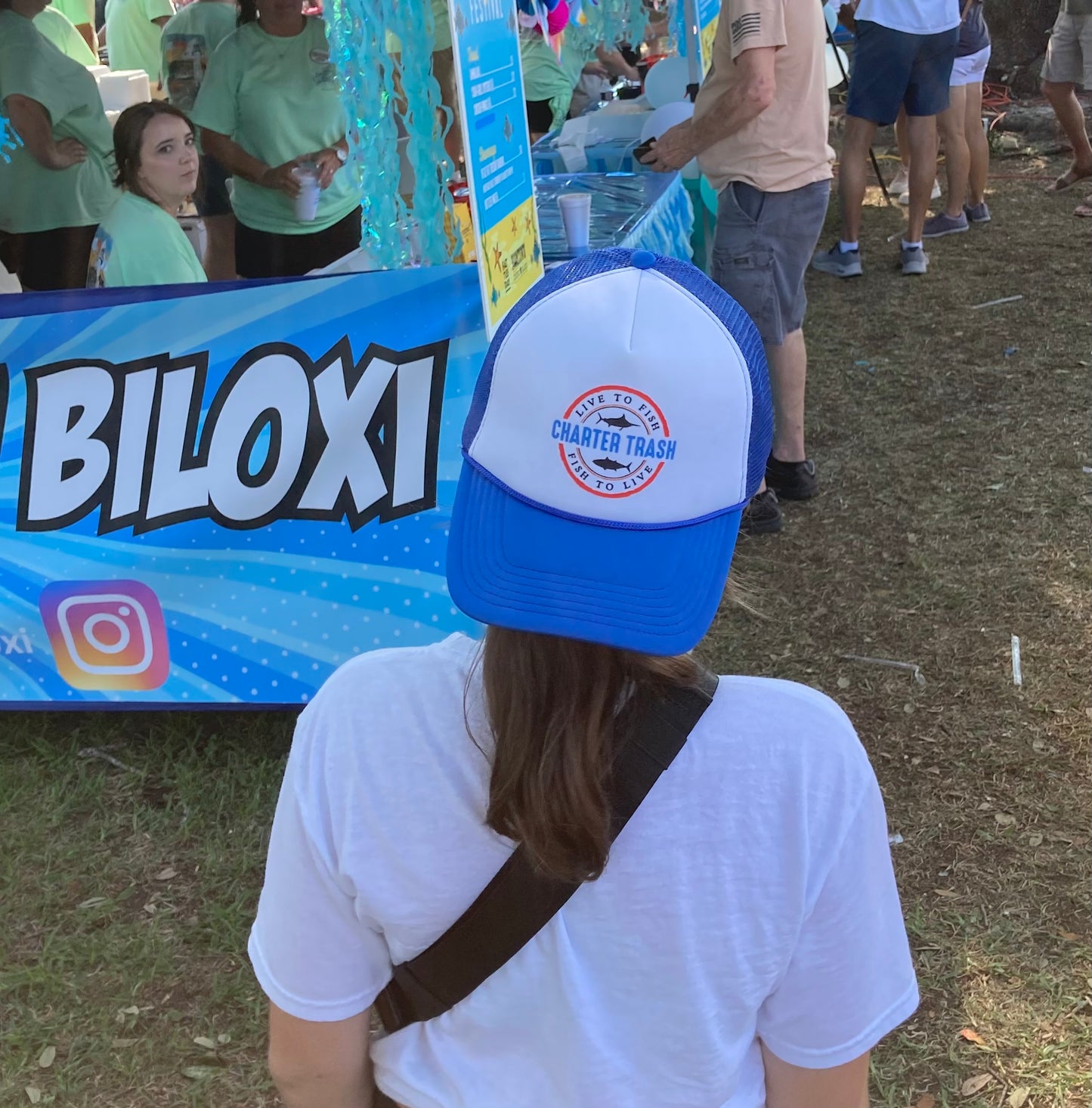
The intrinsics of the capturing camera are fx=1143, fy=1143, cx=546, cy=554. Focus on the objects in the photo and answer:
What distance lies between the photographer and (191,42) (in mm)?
3902

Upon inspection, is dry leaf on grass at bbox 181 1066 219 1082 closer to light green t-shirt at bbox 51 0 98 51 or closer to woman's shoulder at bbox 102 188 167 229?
woman's shoulder at bbox 102 188 167 229

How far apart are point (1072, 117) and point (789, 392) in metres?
4.59

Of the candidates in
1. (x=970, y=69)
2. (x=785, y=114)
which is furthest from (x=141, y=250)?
(x=970, y=69)

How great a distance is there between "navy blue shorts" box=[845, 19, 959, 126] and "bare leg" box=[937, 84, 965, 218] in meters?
0.21

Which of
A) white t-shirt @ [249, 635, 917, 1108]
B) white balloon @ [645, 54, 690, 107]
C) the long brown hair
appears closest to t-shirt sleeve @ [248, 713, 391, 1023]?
white t-shirt @ [249, 635, 917, 1108]

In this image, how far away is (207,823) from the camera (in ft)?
8.82

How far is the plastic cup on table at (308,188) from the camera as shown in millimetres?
3674

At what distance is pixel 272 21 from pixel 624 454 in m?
3.36

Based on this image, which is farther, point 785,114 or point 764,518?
point 764,518

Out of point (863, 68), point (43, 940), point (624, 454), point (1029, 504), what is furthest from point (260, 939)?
point (863, 68)

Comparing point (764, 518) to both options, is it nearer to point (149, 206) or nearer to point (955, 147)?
point (149, 206)

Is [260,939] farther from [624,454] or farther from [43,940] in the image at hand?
[43,940]

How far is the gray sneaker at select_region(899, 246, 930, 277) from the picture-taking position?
606 centimetres

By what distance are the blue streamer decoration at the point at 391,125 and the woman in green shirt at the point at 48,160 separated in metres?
1.27
